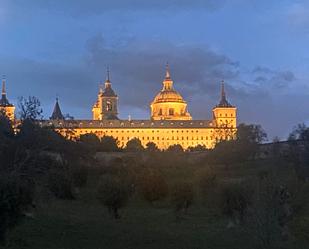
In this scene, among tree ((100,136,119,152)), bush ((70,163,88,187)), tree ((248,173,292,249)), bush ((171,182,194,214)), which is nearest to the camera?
tree ((248,173,292,249))

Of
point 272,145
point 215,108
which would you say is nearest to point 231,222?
point 272,145

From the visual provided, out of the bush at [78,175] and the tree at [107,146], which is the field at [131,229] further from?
the tree at [107,146]

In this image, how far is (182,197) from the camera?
39875 millimetres

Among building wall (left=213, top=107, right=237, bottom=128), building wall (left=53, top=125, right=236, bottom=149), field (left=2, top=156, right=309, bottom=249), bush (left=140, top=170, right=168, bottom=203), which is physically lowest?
field (left=2, top=156, right=309, bottom=249)

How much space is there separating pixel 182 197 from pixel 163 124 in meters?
110

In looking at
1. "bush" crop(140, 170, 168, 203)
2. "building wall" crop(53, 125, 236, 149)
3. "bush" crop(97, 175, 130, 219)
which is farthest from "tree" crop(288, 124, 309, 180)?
"building wall" crop(53, 125, 236, 149)

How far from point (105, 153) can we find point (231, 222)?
57329 millimetres

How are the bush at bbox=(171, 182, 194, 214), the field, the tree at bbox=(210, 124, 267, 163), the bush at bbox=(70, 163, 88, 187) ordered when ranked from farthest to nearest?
the tree at bbox=(210, 124, 267, 163), the bush at bbox=(70, 163, 88, 187), the bush at bbox=(171, 182, 194, 214), the field

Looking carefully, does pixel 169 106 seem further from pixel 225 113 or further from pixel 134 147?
pixel 134 147

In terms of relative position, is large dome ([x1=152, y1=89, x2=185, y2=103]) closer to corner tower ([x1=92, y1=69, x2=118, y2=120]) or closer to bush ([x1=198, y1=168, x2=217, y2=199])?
corner tower ([x1=92, y1=69, x2=118, y2=120])

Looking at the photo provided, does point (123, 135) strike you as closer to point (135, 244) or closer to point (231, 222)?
point (231, 222)

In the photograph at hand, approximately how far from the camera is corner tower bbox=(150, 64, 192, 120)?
525 ft

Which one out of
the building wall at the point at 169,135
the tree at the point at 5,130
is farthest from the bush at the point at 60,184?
the building wall at the point at 169,135

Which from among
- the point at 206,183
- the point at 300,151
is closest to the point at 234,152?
the point at 300,151
